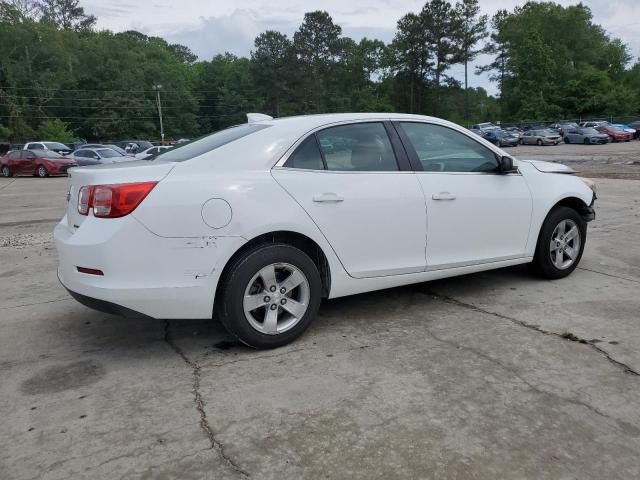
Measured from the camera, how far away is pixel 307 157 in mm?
3980

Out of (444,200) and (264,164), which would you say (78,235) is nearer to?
(264,164)

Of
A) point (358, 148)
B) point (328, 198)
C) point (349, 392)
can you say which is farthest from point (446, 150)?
point (349, 392)

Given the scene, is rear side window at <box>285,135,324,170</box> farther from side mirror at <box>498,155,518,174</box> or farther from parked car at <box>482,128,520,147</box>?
parked car at <box>482,128,520,147</box>

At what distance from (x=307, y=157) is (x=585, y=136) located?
4577 cm

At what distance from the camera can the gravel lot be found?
256 cm

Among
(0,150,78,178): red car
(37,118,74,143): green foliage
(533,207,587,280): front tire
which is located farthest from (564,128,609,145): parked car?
(37,118,74,143): green foliage

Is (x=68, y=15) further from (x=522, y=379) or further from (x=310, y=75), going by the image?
(x=522, y=379)

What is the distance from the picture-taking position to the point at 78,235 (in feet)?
11.6

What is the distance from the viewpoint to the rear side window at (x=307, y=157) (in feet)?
12.9

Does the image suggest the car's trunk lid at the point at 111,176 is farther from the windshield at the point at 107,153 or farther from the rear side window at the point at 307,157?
the windshield at the point at 107,153

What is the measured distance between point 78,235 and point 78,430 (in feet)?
4.06

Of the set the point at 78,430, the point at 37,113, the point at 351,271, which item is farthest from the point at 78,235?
the point at 37,113

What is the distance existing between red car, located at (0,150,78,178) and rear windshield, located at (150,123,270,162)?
2447 centimetres

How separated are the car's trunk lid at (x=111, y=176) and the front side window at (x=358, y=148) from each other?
1120 millimetres
